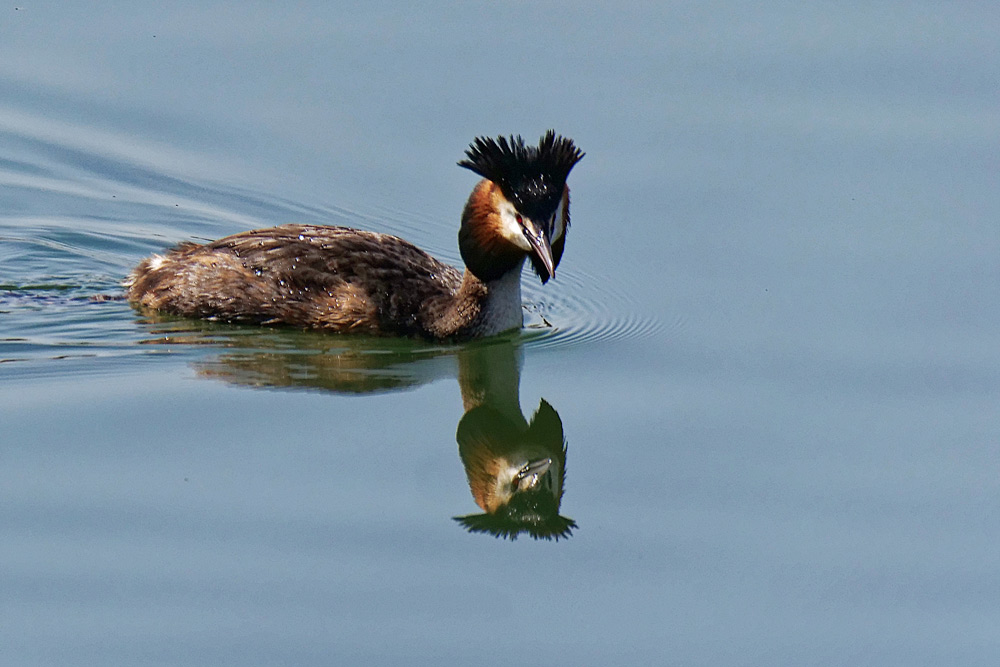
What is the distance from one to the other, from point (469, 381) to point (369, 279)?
124 cm

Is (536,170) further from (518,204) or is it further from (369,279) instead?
(369,279)

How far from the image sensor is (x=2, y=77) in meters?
15.3

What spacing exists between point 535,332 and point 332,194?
2.73 metres

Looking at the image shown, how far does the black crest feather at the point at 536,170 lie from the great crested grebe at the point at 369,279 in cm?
8

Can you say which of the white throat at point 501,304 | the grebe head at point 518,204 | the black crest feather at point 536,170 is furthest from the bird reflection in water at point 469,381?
the black crest feather at point 536,170

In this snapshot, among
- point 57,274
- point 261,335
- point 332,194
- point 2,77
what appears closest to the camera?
point 261,335

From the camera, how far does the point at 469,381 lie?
37.4 ft

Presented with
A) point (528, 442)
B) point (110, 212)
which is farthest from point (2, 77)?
point (528, 442)

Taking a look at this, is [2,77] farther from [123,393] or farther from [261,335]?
[123,393]

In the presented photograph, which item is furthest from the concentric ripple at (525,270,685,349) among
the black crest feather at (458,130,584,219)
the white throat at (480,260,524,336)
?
the black crest feather at (458,130,584,219)

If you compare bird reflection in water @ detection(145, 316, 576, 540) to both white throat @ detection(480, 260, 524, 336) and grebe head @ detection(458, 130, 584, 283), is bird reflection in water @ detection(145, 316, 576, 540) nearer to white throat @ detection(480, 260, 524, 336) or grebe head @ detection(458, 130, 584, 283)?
white throat @ detection(480, 260, 524, 336)

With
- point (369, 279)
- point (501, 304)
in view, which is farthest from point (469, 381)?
point (369, 279)

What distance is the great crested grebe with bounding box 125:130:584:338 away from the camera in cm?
1192

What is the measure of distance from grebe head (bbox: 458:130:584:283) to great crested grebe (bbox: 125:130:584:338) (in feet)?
0.04
